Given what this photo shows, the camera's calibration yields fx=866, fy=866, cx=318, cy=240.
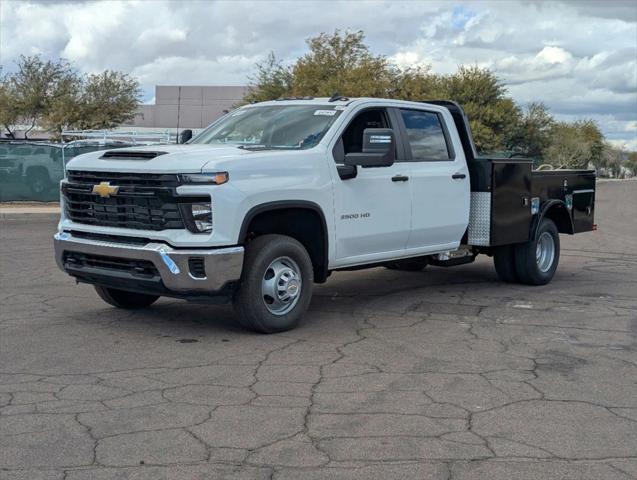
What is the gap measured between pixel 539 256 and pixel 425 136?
2670 millimetres

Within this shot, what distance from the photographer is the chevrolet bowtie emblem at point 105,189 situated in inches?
289

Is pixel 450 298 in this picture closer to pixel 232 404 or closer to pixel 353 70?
pixel 232 404

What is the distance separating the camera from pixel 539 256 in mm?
11000

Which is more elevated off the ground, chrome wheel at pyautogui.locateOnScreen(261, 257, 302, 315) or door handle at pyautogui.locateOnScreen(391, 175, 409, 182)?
door handle at pyautogui.locateOnScreen(391, 175, 409, 182)

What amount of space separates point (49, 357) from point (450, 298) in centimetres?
477

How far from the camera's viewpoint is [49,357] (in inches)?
267

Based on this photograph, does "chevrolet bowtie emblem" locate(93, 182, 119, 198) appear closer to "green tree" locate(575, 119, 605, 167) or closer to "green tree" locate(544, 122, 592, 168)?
"green tree" locate(544, 122, 592, 168)

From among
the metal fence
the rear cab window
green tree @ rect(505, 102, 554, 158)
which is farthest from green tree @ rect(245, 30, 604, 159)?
the rear cab window

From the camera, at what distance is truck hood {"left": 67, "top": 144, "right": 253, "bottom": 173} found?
23.0 feet

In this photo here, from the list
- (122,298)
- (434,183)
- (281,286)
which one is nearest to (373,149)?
(434,183)

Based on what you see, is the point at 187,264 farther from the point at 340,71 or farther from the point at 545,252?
the point at 340,71

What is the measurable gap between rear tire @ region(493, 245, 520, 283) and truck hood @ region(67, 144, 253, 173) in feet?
13.9

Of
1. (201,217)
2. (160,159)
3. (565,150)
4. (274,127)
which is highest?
(565,150)

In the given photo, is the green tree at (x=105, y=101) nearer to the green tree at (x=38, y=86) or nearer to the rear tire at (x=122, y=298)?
the green tree at (x=38, y=86)
